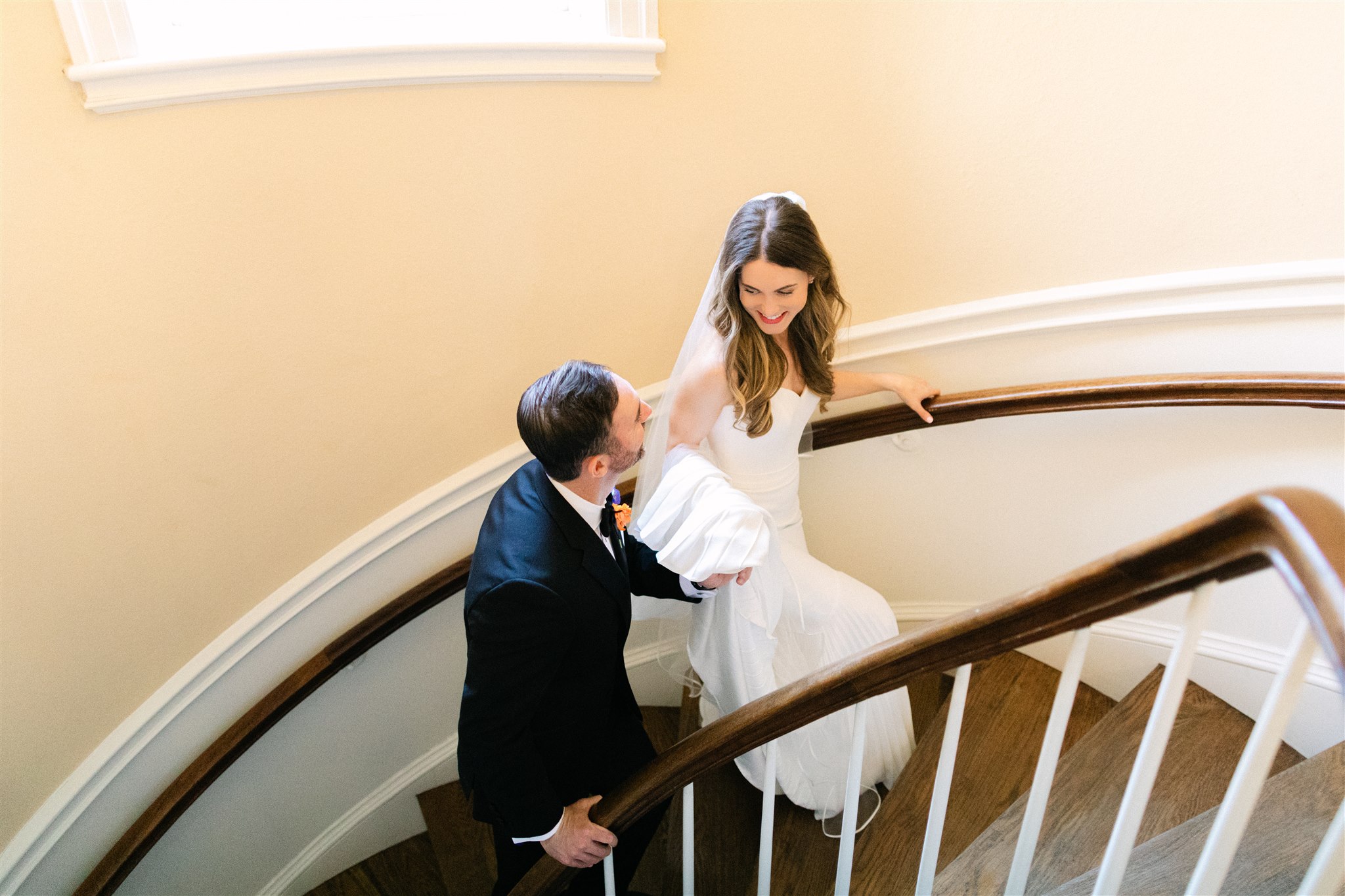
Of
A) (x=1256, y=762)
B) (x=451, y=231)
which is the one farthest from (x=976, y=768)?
(x=451, y=231)

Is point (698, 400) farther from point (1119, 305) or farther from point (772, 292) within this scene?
point (1119, 305)

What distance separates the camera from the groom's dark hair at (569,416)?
164 centimetres

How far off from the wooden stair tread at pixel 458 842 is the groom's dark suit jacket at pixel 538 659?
901 mm

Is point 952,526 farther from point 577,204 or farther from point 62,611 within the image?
point 62,611

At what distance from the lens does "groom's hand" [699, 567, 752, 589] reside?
1.83 metres

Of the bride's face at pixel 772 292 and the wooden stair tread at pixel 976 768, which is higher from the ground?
the bride's face at pixel 772 292

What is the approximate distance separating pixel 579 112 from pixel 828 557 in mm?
1612

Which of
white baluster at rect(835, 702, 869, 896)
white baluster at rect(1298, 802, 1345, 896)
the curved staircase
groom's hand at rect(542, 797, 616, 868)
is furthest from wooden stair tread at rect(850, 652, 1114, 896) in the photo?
white baluster at rect(1298, 802, 1345, 896)

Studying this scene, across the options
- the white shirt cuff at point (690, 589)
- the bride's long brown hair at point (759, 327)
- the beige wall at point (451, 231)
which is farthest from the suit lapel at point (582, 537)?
the beige wall at point (451, 231)

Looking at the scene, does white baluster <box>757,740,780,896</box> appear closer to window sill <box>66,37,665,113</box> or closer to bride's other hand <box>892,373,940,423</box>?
bride's other hand <box>892,373,940,423</box>

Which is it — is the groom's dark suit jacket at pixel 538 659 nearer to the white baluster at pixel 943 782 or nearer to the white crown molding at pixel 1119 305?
the white baluster at pixel 943 782

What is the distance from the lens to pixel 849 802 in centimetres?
145

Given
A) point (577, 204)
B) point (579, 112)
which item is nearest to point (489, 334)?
point (577, 204)

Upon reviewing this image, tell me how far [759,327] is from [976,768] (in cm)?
130
